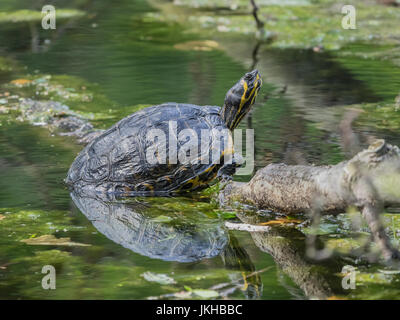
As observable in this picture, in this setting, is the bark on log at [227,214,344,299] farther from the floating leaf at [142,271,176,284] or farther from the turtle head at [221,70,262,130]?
the turtle head at [221,70,262,130]

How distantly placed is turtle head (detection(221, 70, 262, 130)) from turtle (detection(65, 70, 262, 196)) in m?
0.21

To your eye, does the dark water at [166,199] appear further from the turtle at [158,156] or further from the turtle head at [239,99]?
the turtle head at [239,99]

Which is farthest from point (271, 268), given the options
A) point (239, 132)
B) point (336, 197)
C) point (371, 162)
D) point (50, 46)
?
point (50, 46)

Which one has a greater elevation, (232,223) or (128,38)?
(128,38)

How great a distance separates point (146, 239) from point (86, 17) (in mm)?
10617

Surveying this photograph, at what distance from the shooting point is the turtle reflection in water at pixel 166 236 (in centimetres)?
366

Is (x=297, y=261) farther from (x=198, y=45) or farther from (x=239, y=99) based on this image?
(x=198, y=45)

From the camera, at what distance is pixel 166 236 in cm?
413

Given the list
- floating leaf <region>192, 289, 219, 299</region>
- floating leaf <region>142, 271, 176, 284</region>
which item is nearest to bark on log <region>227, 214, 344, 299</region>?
floating leaf <region>192, 289, 219, 299</region>

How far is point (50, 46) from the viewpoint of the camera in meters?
11.4

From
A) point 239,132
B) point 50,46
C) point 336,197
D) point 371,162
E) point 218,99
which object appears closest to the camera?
point 371,162

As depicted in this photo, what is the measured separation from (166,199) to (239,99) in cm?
109

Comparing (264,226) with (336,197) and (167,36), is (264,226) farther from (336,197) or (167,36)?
(167,36)

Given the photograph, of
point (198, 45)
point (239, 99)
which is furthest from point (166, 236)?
point (198, 45)
